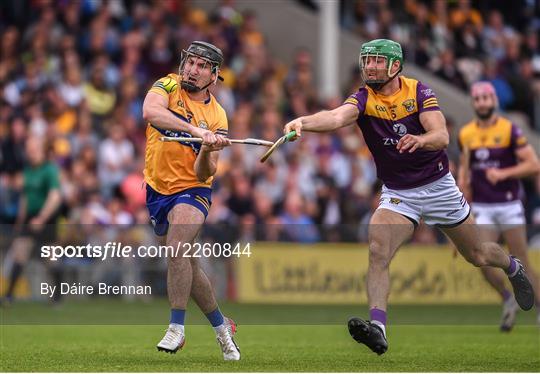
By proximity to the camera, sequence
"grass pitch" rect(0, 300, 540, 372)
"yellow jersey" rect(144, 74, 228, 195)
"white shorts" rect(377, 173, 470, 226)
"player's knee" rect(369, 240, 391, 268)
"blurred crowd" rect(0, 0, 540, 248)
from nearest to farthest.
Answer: "grass pitch" rect(0, 300, 540, 372), "player's knee" rect(369, 240, 391, 268), "yellow jersey" rect(144, 74, 228, 195), "white shorts" rect(377, 173, 470, 226), "blurred crowd" rect(0, 0, 540, 248)

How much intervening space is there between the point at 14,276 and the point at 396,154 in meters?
8.33

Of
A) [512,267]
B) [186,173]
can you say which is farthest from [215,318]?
[512,267]

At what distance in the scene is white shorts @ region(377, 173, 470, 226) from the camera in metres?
11.5

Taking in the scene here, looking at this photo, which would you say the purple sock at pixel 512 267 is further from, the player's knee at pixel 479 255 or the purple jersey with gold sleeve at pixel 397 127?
the purple jersey with gold sleeve at pixel 397 127

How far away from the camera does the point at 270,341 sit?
44.5 feet

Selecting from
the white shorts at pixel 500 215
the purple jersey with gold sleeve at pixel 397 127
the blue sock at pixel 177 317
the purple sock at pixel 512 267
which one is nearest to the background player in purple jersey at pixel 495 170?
the white shorts at pixel 500 215

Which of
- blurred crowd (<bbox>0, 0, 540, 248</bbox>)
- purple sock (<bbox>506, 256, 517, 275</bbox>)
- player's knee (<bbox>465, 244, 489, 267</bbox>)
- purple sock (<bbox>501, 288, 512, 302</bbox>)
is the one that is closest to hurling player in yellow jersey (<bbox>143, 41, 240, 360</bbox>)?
player's knee (<bbox>465, 244, 489, 267</bbox>)

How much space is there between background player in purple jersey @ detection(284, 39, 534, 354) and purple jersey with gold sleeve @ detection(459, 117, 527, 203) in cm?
346

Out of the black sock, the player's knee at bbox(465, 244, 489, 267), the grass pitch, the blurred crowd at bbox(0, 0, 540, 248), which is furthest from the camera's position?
the blurred crowd at bbox(0, 0, 540, 248)

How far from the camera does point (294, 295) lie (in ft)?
68.1

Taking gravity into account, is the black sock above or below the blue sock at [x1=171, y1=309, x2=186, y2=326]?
below

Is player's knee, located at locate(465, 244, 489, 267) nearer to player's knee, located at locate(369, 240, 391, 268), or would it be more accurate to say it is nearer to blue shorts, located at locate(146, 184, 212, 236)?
player's knee, located at locate(369, 240, 391, 268)

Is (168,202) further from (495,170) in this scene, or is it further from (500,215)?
(500,215)

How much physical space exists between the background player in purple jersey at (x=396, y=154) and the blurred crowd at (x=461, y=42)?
1444 cm
